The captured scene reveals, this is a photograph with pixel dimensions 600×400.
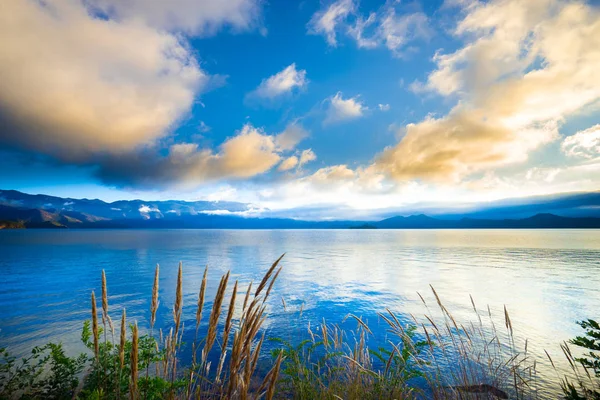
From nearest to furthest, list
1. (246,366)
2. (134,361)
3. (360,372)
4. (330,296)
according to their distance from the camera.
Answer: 1. (246,366)
2. (134,361)
3. (360,372)
4. (330,296)

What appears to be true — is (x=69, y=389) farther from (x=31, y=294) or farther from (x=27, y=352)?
(x=31, y=294)

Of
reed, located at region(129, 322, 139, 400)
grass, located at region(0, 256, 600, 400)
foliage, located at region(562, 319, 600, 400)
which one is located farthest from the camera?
foliage, located at region(562, 319, 600, 400)

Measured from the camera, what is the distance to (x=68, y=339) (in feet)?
51.6

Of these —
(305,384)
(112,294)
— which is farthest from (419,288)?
(112,294)


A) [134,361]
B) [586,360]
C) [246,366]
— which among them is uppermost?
[246,366]

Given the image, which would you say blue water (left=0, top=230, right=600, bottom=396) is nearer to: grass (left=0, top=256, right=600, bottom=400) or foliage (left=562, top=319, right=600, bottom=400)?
grass (left=0, top=256, right=600, bottom=400)

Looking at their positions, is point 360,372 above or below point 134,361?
below

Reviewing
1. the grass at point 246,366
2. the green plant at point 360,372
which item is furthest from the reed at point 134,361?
the green plant at point 360,372

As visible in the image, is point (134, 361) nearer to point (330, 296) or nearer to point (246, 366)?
point (246, 366)

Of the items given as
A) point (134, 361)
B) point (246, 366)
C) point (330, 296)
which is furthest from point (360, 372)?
point (330, 296)

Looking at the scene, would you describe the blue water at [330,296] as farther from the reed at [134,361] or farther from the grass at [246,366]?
the reed at [134,361]

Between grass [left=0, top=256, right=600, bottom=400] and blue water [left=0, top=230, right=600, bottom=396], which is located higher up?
grass [left=0, top=256, right=600, bottom=400]

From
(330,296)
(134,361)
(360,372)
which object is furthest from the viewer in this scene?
(330,296)

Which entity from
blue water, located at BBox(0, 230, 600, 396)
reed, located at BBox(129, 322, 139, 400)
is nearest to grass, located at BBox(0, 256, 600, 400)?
reed, located at BBox(129, 322, 139, 400)
